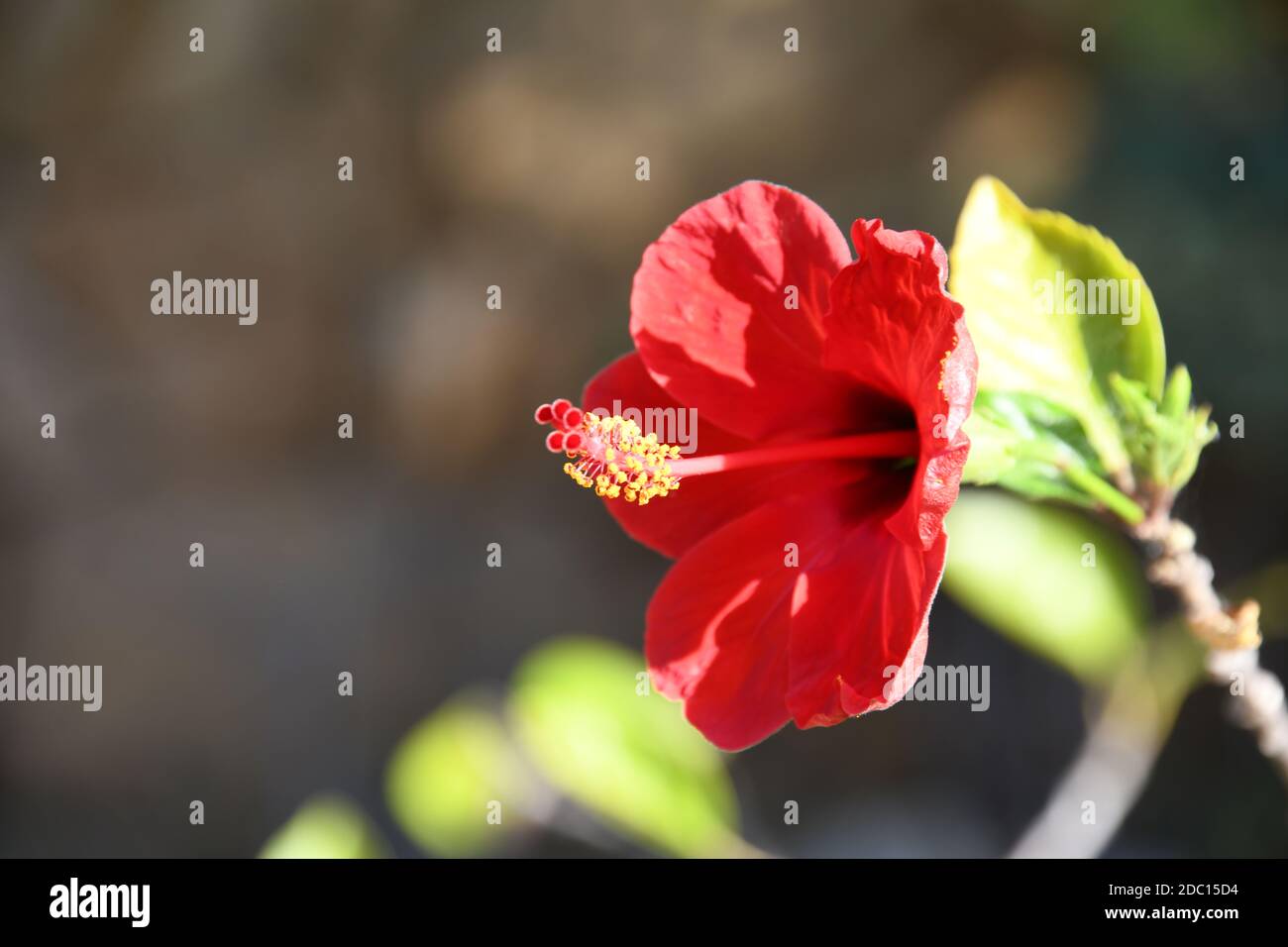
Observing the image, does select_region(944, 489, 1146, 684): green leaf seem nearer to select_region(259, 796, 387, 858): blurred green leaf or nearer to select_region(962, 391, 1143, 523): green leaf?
select_region(962, 391, 1143, 523): green leaf

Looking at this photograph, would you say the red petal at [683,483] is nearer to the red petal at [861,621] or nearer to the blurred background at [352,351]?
the red petal at [861,621]

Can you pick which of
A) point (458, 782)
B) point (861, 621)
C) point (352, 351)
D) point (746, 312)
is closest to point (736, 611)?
point (861, 621)

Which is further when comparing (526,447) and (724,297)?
(526,447)

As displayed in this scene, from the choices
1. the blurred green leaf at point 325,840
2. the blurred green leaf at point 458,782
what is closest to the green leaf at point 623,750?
the blurred green leaf at point 458,782

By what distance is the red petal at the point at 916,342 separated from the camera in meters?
0.59

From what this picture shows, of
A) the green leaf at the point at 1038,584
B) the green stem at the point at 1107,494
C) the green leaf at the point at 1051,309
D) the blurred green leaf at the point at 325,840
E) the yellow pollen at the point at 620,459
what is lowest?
the blurred green leaf at the point at 325,840

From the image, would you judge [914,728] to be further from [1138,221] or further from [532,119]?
[532,119]

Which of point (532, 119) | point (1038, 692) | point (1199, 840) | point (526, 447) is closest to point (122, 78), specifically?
point (532, 119)

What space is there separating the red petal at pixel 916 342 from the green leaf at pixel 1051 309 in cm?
7

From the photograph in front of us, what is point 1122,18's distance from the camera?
73.4 inches

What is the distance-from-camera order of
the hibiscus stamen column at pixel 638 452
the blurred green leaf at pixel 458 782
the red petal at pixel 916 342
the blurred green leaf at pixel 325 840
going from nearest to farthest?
the red petal at pixel 916 342 < the hibiscus stamen column at pixel 638 452 < the blurred green leaf at pixel 325 840 < the blurred green leaf at pixel 458 782

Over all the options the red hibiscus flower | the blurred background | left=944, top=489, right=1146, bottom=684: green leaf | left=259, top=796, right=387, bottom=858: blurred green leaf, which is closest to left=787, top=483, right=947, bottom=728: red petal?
the red hibiscus flower

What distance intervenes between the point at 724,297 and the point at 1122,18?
4.97 ft

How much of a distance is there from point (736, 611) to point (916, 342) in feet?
0.71
